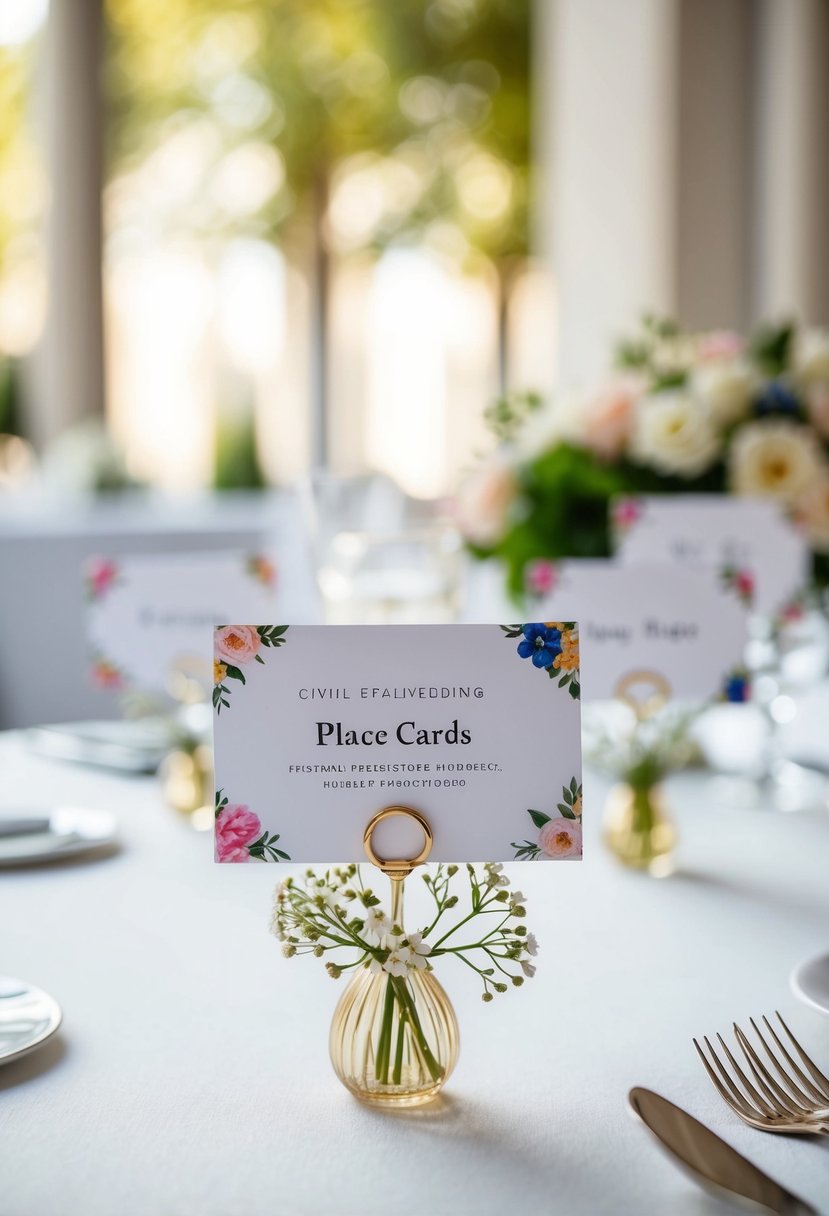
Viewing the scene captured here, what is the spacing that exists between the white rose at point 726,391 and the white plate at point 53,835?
0.84 m

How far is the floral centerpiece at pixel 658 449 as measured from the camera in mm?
1423

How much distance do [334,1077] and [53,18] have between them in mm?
7279

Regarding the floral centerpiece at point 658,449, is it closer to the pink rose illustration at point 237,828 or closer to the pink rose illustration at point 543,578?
the pink rose illustration at point 543,578

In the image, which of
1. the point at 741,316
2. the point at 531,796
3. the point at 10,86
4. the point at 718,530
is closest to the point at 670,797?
the point at 718,530

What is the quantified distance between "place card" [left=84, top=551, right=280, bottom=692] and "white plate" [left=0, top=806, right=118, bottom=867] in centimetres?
19

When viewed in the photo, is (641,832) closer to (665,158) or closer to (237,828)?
(237,828)

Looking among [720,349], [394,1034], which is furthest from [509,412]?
[394,1034]

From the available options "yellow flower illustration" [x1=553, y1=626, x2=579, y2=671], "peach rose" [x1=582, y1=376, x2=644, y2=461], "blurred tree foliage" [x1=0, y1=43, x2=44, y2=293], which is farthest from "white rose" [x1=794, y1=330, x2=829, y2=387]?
"blurred tree foliage" [x1=0, y1=43, x2=44, y2=293]

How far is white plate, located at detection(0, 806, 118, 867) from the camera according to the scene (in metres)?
1.05

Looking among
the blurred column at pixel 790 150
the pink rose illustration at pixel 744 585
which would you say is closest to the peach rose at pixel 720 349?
the pink rose illustration at pixel 744 585

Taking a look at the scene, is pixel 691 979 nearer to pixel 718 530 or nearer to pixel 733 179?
pixel 718 530

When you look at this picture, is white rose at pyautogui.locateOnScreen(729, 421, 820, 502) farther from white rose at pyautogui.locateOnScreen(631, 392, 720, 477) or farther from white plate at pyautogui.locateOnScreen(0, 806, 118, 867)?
white plate at pyautogui.locateOnScreen(0, 806, 118, 867)

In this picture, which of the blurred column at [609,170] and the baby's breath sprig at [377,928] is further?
the blurred column at [609,170]

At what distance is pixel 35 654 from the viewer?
7.58 ft
